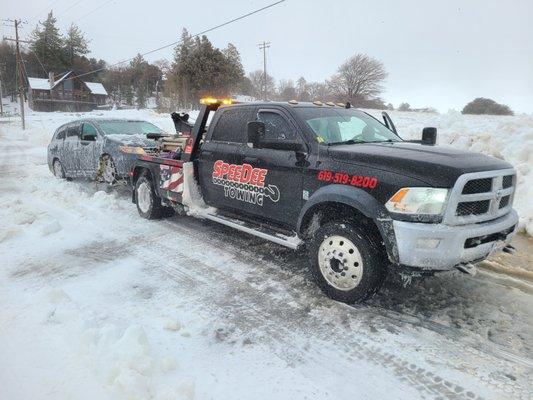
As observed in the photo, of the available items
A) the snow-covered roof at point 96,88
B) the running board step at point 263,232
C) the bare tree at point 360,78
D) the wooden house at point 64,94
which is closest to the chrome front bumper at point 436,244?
the running board step at point 263,232

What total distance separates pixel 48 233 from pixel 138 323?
3.47m

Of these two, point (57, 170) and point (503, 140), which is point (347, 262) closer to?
point (503, 140)

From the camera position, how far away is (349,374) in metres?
3.07

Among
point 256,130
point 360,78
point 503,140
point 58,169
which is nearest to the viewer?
point 256,130

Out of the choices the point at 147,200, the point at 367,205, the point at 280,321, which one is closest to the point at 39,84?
the point at 147,200

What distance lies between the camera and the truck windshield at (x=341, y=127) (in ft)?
15.3

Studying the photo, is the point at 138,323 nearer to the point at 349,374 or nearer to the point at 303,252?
the point at 349,374

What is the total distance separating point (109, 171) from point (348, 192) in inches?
272

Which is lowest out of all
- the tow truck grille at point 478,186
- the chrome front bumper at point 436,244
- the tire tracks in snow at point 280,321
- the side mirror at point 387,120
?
the tire tracks in snow at point 280,321

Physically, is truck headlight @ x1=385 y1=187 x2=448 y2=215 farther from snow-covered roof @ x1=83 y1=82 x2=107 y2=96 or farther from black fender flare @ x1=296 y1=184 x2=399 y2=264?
snow-covered roof @ x1=83 y1=82 x2=107 y2=96

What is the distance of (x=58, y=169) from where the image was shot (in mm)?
11406

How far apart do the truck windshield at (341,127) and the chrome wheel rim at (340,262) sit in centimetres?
113

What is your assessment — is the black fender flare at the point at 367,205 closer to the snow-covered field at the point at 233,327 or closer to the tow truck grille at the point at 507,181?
the snow-covered field at the point at 233,327

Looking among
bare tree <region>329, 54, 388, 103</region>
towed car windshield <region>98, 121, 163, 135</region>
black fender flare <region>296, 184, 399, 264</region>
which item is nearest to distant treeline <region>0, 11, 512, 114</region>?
bare tree <region>329, 54, 388, 103</region>
